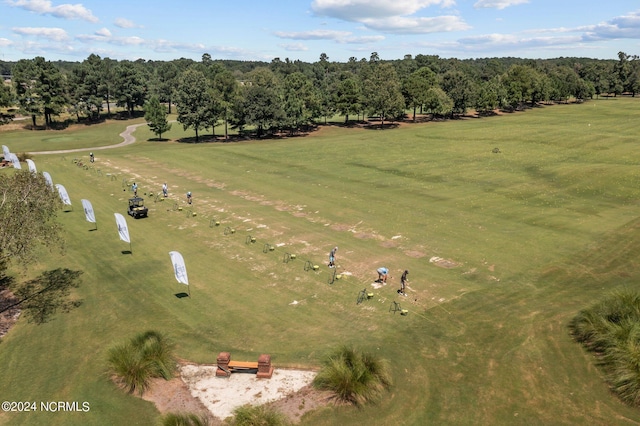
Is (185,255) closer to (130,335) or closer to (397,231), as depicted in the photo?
(130,335)

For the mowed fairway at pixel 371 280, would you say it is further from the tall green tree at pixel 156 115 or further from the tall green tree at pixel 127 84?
the tall green tree at pixel 127 84


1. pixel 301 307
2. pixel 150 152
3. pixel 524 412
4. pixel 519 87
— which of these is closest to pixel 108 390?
pixel 301 307

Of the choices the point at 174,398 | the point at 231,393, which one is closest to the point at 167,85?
the point at 174,398

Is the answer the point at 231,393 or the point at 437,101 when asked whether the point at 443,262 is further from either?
the point at 437,101

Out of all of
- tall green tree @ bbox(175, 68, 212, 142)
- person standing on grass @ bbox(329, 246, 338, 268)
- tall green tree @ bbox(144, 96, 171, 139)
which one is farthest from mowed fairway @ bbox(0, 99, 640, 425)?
tall green tree @ bbox(144, 96, 171, 139)

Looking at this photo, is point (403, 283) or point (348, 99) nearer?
point (403, 283)

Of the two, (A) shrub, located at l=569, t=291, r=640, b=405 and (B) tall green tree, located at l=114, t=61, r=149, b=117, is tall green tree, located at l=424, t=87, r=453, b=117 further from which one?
(A) shrub, located at l=569, t=291, r=640, b=405
